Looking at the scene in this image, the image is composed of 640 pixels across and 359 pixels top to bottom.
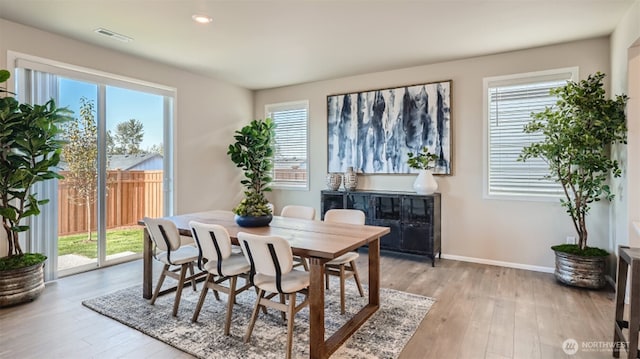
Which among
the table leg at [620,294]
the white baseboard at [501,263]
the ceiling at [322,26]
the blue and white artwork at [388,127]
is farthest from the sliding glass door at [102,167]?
the table leg at [620,294]

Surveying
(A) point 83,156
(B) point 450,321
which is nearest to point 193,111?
(A) point 83,156

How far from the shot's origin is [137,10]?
3072 mm

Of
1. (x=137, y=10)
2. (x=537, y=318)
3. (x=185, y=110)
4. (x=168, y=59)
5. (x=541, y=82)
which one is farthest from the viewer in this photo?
(x=185, y=110)

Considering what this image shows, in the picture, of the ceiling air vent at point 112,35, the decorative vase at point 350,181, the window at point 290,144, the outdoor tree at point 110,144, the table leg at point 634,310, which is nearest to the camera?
the table leg at point 634,310

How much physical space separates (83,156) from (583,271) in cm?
560

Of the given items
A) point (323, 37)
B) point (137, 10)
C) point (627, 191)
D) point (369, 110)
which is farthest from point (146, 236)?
point (627, 191)

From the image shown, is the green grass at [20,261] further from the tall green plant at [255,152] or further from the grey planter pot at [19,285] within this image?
the tall green plant at [255,152]

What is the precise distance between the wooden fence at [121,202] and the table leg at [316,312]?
331 centimetres

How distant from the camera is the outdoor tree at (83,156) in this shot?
390 centimetres

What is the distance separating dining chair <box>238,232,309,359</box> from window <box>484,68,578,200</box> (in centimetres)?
309

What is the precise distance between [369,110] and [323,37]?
64.9 inches

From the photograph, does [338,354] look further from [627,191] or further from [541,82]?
[541,82]

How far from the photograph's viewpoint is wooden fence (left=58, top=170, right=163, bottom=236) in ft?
12.7

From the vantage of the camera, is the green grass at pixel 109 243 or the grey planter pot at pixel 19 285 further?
the green grass at pixel 109 243
